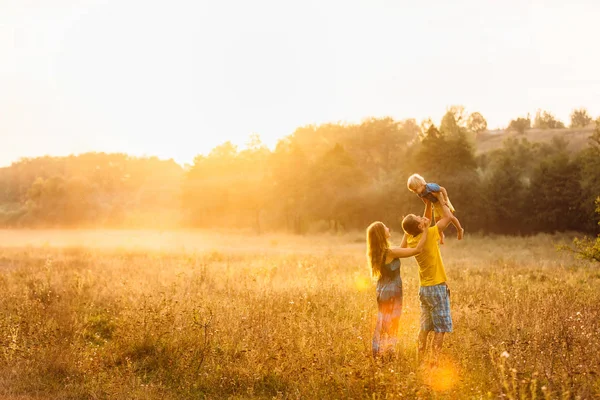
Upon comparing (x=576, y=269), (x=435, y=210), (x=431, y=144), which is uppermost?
(x=431, y=144)

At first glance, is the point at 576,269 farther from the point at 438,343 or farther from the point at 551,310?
the point at 438,343

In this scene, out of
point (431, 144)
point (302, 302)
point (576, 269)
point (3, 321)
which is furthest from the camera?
point (431, 144)

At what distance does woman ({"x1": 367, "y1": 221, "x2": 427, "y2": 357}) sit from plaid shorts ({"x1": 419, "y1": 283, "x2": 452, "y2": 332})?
0.35 m

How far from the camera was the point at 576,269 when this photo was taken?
1541 centimetres

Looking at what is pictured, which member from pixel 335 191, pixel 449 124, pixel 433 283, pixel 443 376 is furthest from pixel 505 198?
pixel 443 376

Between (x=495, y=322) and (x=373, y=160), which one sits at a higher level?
(x=373, y=160)

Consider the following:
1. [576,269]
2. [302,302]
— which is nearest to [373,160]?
[576,269]

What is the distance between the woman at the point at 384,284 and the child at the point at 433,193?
665 millimetres

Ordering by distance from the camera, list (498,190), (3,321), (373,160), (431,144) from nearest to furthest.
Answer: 1. (3,321)
2. (498,190)
3. (431,144)
4. (373,160)

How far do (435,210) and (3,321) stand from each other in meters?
7.08

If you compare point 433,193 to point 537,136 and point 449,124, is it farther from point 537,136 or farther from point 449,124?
point 537,136

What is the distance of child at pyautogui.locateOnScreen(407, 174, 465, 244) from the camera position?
6.09 metres

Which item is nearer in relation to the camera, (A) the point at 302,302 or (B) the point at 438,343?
(B) the point at 438,343

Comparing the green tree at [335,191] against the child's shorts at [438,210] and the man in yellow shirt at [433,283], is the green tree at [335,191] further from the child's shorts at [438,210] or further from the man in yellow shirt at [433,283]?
the man in yellow shirt at [433,283]
